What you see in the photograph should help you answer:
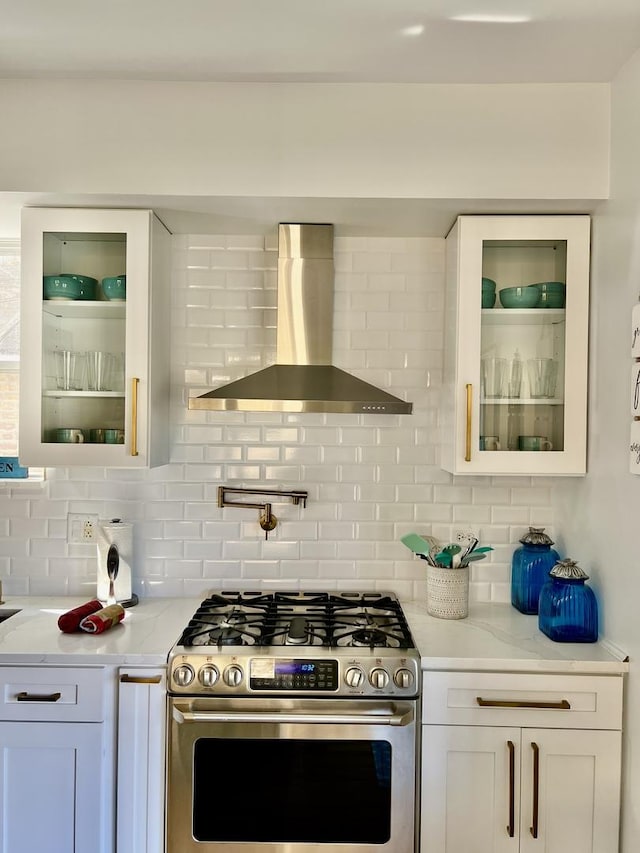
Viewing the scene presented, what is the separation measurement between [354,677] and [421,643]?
273 millimetres

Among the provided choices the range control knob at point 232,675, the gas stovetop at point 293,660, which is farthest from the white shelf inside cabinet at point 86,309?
the range control knob at point 232,675

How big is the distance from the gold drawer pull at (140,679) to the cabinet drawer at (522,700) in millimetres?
818

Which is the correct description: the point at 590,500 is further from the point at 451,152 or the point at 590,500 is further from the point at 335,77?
the point at 335,77

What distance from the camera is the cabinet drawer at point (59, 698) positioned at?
199 cm

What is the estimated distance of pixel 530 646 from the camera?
2.13m

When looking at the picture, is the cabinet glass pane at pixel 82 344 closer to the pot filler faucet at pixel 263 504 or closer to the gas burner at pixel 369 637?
the pot filler faucet at pixel 263 504

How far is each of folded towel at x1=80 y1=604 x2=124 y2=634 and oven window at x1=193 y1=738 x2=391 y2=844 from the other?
0.50 metres

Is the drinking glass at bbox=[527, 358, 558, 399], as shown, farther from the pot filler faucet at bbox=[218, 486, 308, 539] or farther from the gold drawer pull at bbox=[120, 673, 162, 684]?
the gold drawer pull at bbox=[120, 673, 162, 684]

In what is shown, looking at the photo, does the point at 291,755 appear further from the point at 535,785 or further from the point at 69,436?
Answer: the point at 69,436

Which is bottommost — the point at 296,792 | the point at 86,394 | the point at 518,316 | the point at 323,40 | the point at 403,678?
the point at 296,792

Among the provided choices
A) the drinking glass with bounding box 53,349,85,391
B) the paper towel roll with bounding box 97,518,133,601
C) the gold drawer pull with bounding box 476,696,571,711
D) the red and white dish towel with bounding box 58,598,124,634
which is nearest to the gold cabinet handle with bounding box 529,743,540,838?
the gold drawer pull with bounding box 476,696,571,711

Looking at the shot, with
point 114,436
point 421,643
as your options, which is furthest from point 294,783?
point 114,436

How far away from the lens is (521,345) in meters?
2.30

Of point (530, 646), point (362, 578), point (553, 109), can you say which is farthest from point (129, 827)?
point (553, 109)
